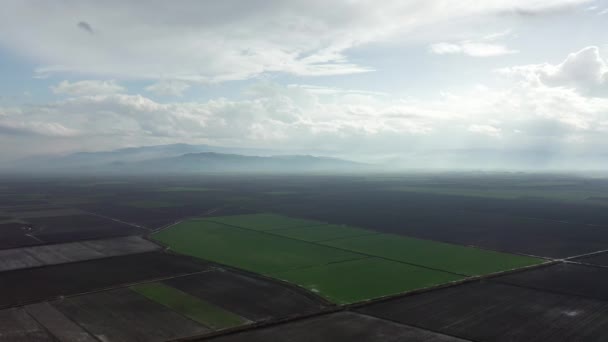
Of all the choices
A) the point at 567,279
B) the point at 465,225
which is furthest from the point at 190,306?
the point at 465,225

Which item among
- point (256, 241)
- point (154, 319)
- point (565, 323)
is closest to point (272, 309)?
point (154, 319)

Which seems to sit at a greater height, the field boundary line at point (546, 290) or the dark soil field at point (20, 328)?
the field boundary line at point (546, 290)

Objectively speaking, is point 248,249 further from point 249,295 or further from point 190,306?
point 190,306

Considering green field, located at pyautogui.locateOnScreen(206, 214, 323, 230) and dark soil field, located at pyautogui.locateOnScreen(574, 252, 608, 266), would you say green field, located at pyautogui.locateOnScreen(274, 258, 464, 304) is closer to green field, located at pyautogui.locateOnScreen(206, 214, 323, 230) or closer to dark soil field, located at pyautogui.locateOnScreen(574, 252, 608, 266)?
dark soil field, located at pyautogui.locateOnScreen(574, 252, 608, 266)

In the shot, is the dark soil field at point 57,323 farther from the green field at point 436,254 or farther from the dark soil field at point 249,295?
the green field at point 436,254

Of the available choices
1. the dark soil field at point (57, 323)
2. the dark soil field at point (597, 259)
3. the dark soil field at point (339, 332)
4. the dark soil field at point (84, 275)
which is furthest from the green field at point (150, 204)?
the dark soil field at point (597, 259)

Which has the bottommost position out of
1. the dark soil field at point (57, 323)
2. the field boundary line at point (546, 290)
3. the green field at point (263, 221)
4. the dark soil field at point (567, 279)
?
the dark soil field at point (57, 323)

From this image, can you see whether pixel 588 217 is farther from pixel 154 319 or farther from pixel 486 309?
pixel 154 319

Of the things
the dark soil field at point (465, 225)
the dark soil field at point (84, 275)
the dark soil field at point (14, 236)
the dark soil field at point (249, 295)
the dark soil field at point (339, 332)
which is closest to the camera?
the dark soil field at point (339, 332)
